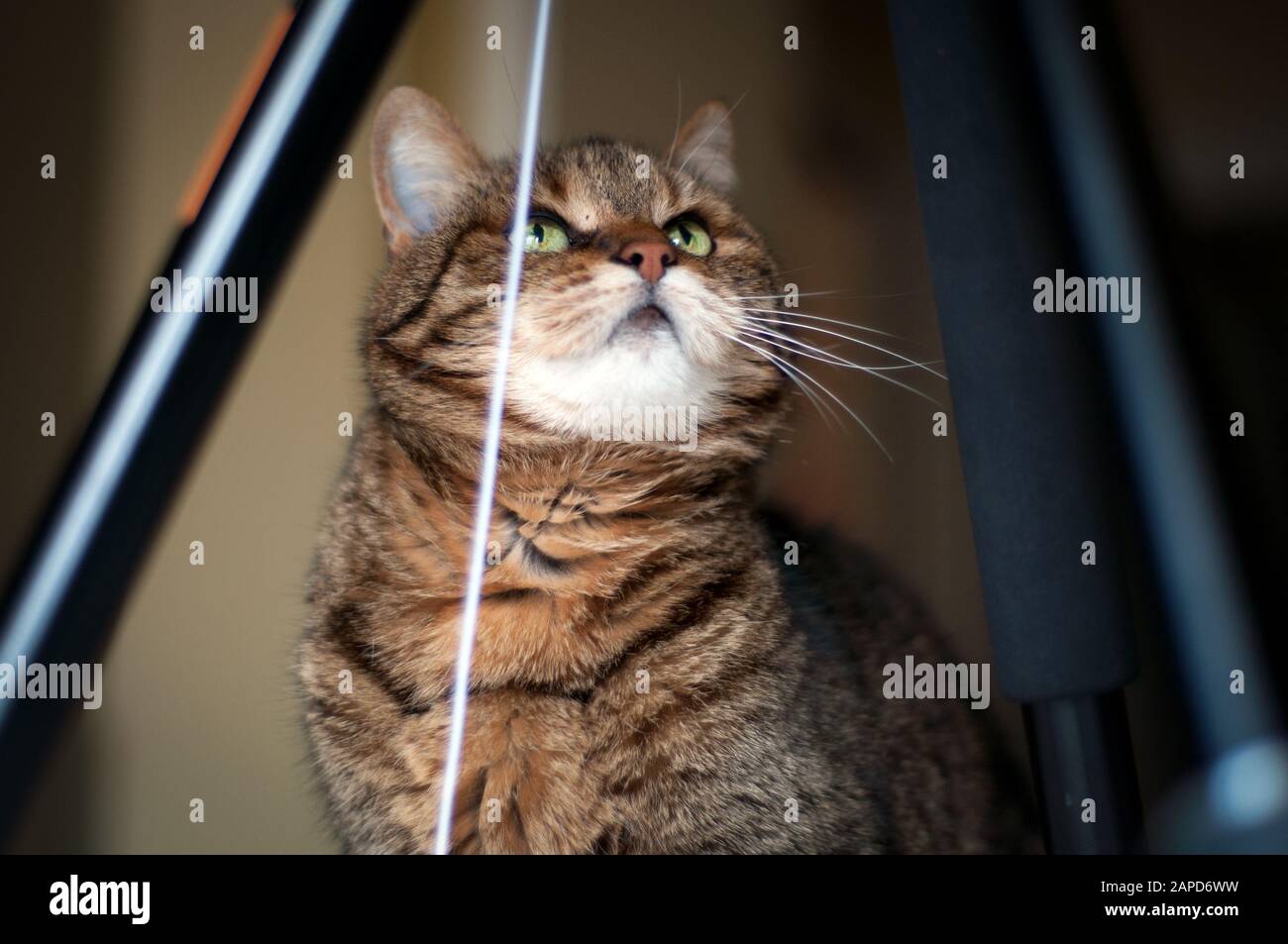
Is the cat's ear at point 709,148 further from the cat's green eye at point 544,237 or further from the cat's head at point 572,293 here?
the cat's green eye at point 544,237

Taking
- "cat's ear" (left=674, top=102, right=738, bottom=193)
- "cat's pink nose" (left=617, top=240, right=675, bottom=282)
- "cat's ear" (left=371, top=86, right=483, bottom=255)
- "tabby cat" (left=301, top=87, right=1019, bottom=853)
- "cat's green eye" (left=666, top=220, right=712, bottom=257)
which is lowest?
"tabby cat" (left=301, top=87, right=1019, bottom=853)

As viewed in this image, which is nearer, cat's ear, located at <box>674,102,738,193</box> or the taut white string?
the taut white string

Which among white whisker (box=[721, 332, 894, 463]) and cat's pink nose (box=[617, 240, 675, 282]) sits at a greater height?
cat's pink nose (box=[617, 240, 675, 282])

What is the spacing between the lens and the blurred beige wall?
750 mm

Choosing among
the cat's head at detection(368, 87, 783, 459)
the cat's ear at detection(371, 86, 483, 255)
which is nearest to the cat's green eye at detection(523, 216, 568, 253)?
the cat's head at detection(368, 87, 783, 459)

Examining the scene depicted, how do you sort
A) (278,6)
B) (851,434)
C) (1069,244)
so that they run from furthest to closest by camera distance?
(851,434) → (278,6) → (1069,244)

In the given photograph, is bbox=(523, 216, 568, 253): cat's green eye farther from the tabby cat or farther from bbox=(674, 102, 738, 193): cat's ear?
bbox=(674, 102, 738, 193): cat's ear

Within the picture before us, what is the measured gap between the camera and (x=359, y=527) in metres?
0.88

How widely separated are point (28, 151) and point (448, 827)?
0.60 metres

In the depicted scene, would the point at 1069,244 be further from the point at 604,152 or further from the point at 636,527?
the point at 604,152

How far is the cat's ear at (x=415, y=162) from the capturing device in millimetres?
844

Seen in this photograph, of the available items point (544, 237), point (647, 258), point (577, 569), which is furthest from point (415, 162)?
point (577, 569)

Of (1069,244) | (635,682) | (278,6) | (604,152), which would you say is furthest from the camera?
(604,152)
